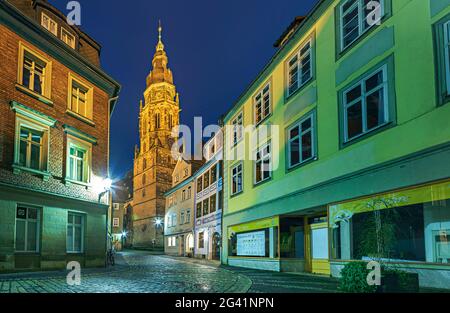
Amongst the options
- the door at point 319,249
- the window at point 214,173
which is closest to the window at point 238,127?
the door at point 319,249

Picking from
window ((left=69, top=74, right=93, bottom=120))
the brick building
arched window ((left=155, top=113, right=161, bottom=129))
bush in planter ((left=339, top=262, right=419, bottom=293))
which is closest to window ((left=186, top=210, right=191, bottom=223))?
the brick building

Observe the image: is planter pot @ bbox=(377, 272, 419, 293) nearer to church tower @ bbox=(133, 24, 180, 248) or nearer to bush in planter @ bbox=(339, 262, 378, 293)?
bush in planter @ bbox=(339, 262, 378, 293)

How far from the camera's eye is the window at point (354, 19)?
14.7 metres

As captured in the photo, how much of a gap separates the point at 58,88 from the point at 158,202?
6467cm

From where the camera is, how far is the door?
18.5 meters

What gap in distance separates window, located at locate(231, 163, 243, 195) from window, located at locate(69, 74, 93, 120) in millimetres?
9249

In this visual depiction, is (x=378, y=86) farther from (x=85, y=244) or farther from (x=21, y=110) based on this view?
(x=85, y=244)

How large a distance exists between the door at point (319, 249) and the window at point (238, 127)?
376 inches

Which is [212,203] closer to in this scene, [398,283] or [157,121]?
[398,283]

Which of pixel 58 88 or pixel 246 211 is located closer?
pixel 58 88

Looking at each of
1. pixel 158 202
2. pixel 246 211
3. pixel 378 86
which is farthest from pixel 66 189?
pixel 158 202

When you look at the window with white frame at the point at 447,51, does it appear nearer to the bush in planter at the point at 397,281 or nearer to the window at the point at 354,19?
the window at the point at 354,19

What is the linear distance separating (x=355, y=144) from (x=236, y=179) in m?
14.1
